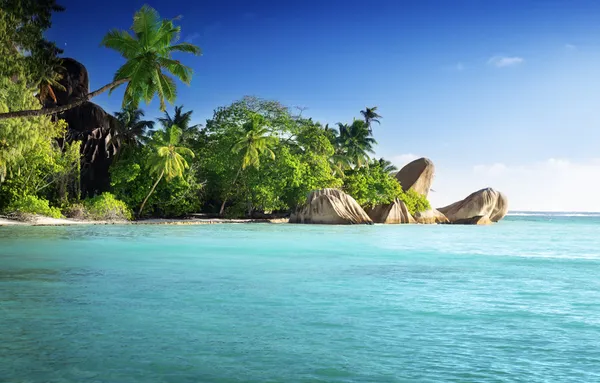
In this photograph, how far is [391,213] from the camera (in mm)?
48031

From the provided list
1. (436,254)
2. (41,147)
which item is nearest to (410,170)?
(41,147)

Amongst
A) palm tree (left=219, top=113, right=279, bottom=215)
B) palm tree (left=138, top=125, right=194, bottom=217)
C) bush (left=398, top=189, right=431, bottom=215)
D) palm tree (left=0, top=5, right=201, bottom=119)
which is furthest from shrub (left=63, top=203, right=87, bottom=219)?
bush (left=398, top=189, right=431, bottom=215)

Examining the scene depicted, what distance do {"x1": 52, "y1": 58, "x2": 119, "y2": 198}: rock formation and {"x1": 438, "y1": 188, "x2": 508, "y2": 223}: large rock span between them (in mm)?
29521

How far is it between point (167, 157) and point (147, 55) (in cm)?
1954

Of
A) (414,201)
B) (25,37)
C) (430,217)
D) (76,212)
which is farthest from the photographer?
(430,217)

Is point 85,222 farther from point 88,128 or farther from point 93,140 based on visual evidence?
point 88,128

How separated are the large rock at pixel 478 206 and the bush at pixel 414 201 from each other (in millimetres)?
3588

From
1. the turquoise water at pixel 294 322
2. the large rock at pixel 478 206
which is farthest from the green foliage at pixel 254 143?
the turquoise water at pixel 294 322

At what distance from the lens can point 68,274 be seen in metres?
12.2

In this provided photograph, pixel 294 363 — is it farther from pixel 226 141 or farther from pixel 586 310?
pixel 226 141

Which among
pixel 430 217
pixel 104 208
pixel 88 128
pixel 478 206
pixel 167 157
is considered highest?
pixel 88 128

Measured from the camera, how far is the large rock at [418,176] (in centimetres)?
5545

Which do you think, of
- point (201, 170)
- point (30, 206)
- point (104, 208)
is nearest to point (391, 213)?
point (201, 170)

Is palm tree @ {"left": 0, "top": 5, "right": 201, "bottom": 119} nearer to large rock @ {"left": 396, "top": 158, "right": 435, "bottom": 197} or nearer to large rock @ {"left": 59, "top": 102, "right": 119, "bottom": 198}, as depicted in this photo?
large rock @ {"left": 59, "top": 102, "right": 119, "bottom": 198}
